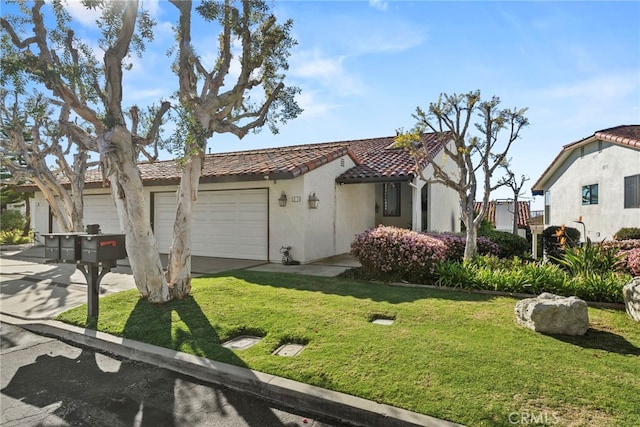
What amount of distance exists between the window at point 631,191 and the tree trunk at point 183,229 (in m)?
14.8

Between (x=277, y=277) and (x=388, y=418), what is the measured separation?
6.08 meters

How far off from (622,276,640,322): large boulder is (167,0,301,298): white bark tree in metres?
6.90

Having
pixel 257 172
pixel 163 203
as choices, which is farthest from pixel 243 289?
pixel 163 203

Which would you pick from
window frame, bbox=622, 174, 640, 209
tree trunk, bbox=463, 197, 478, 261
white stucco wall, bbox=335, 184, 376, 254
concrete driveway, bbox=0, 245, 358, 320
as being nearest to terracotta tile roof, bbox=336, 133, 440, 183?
white stucco wall, bbox=335, 184, 376, 254

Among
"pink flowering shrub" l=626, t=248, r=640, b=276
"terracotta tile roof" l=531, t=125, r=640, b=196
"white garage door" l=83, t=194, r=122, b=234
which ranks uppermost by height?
"terracotta tile roof" l=531, t=125, r=640, b=196

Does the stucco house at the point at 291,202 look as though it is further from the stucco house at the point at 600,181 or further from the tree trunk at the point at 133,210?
the stucco house at the point at 600,181

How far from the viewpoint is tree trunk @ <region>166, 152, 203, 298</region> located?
22.0ft

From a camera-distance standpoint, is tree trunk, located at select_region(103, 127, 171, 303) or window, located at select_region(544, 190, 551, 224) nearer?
tree trunk, located at select_region(103, 127, 171, 303)

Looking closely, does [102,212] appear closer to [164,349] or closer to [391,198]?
[391,198]

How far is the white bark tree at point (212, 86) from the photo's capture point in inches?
262

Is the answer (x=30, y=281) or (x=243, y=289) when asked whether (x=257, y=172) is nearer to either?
(x=243, y=289)

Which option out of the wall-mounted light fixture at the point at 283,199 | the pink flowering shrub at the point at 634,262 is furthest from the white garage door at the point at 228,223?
the pink flowering shrub at the point at 634,262

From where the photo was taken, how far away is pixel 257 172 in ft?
37.7

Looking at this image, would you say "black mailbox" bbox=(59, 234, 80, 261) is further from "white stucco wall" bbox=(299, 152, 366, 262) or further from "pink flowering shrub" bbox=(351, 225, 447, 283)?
"white stucco wall" bbox=(299, 152, 366, 262)
